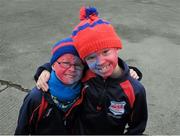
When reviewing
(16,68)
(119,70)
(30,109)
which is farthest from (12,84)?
(119,70)

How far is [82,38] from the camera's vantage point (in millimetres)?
2186

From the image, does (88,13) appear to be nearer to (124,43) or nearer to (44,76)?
(44,76)

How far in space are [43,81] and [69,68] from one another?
24 centimetres

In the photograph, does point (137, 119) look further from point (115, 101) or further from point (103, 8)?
point (103, 8)

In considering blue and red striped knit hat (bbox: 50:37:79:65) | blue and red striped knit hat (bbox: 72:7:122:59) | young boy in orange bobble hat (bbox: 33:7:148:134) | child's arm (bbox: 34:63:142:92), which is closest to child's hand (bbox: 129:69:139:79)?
child's arm (bbox: 34:63:142:92)

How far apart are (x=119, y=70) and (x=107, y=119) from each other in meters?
0.34

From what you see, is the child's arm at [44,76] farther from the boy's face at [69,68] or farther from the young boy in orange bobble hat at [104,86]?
the boy's face at [69,68]

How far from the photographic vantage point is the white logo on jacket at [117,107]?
2348 mm

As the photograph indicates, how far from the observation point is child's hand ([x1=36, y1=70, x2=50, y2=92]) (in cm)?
242

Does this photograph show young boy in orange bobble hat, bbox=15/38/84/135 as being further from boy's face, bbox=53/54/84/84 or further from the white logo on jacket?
the white logo on jacket

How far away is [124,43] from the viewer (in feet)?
19.4

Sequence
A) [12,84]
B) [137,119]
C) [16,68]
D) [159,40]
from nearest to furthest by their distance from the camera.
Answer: [137,119], [12,84], [16,68], [159,40]

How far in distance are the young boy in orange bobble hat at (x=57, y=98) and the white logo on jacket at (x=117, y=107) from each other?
0.22 m

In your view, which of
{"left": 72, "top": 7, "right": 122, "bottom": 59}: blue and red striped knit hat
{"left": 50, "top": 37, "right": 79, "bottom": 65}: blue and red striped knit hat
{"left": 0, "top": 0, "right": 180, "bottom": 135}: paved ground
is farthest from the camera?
{"left": 0, "top": 0, "right": 180, "bottom": 135}: paved ground
